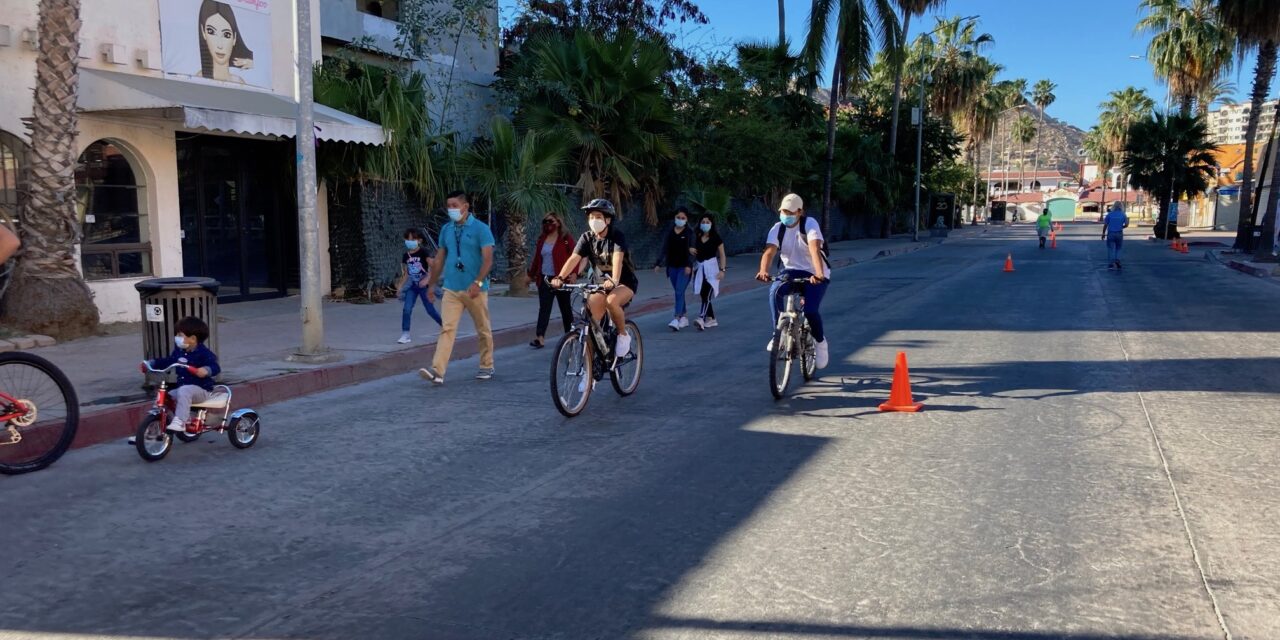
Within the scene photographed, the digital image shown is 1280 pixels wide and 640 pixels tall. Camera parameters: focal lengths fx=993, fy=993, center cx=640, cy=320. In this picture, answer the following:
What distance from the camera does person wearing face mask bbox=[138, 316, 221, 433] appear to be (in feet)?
21.6

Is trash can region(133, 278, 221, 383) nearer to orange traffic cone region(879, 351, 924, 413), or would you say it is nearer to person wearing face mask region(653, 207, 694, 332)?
orange traffic cone region(879, 351, 924, 413)

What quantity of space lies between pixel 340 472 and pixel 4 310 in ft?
22.1

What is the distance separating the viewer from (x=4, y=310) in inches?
Result: 421

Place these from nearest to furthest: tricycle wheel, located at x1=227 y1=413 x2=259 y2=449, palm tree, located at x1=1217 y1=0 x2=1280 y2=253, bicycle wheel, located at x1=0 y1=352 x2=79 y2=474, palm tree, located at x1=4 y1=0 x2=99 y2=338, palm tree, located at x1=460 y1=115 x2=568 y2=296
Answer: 1. bicycle wheel, located at x1=0 y1=352 x2=79 y2=474
2. tricycle wheel, located at x1=227 y1=413 x2=259 y2=449
3. palm tree, located at x1=4 y1=0 x2=99 y2=338
4. palm tree, located at x1=460 y1=115 x2=568 y2=296
5. palm tree, located at x1=1217 y1=0 x2=1280 y2=253

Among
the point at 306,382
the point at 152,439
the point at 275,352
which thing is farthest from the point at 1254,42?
the point at 152,439

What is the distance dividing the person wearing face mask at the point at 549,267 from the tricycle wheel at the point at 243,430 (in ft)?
16.4

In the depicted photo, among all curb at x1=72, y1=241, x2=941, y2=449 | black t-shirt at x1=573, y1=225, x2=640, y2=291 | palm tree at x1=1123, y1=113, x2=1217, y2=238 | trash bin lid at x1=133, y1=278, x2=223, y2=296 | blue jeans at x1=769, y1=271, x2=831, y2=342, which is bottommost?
curb at x1=72, y1=241, x2=941, y2=449

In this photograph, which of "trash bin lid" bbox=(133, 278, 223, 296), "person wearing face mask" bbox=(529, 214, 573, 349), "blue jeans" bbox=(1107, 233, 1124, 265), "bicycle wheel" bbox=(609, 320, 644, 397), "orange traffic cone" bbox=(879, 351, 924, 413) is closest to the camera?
"orange traffic cone" bbox=(879, 351, 924, 413)

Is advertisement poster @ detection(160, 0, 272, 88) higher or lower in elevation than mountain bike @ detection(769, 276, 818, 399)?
higher

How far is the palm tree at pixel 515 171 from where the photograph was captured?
55.6 ft

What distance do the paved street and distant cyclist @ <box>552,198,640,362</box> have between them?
74cm

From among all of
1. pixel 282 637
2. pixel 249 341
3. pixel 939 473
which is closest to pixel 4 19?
pixel 249 341

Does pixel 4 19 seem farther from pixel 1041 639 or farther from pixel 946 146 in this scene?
pixel 946 146

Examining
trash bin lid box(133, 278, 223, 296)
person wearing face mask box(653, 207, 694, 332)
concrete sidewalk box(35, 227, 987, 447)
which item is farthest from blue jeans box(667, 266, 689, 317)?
trash bin lid box(133, 278, 223, 296)
